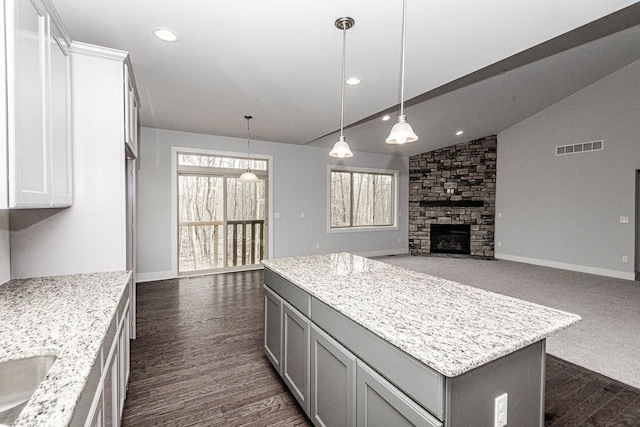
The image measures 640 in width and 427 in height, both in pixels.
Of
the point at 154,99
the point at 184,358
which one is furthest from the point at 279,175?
the point at 184,358

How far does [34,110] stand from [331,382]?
192cm

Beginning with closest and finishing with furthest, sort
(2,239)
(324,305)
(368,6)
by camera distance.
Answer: (324,305)
(2,239)
(368,6)

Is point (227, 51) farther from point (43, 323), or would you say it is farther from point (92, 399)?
point (92, 399)

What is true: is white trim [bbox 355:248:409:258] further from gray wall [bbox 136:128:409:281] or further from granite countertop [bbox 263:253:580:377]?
A: granite countertop [bbox 263:253:580:377]

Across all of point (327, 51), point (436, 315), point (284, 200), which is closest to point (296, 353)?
point (436, 315)

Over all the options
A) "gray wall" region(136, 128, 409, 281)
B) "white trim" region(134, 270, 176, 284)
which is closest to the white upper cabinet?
"gray wall" region(136, 128, 409, 281)

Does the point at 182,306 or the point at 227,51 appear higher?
the point at 227,51

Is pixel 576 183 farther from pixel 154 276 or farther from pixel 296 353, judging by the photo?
pixel 154 276

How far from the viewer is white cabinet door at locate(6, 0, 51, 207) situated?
1.18 m

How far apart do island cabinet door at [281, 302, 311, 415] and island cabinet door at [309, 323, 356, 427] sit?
87 mm

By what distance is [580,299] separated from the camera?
4.30 m

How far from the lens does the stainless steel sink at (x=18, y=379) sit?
1.07m

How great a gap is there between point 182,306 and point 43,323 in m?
2.85

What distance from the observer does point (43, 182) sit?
1.49 meters
